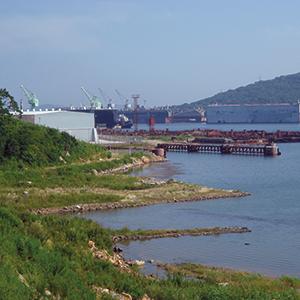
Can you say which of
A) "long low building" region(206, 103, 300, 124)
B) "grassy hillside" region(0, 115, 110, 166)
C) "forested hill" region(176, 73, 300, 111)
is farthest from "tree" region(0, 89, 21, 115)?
"forested hill" region(176, 73, 300, 111)

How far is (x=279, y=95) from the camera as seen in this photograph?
164000mm

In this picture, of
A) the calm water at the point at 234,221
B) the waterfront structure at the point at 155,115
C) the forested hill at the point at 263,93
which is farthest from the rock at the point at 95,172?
the forested hill at the point at 263,93

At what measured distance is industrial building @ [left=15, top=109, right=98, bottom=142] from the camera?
4511cm

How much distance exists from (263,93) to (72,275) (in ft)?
545

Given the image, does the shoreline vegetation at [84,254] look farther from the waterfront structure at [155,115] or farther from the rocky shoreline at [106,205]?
the waterfront structure at [155,115]

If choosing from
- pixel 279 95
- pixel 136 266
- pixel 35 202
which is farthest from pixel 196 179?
pixel 279 95

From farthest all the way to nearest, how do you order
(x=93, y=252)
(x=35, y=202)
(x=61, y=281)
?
(x=35, y=202) → (x=93, y=252) → (x=61, y=281)

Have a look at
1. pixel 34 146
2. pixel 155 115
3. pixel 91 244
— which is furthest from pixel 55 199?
pixel 155 115

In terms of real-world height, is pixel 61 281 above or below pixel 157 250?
above

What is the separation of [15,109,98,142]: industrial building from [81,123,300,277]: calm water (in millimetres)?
12326

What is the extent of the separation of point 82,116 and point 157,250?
32.7 metres

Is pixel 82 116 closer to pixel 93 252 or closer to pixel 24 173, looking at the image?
pixel 24 173

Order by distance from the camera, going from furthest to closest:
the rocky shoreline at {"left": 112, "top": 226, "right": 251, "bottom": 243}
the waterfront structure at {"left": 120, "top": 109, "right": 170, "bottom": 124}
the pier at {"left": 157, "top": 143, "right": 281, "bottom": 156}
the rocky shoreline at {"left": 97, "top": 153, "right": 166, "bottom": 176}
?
the waterfront structure at {"left": 120, "top": 109, "right": 170, "bottom": 124} < the pier at {"left": 157, "top": 143, "right": 281, "bottom": 156} < the rocky shoreline at {"left": 97, "top": 153, "right": 166, "bottom": 176} < the rocky shoreline at {"left": 112, "top": 226, "right": 251, "bottom": 243}

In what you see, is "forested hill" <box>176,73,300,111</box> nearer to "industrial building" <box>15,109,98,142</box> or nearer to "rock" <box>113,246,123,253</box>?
"industrial building" <box>15,109,98,142</box>
